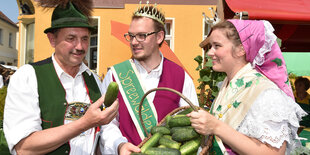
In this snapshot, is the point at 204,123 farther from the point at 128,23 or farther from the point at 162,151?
the point at 128,23

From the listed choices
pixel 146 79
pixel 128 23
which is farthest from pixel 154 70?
pixel 128 23

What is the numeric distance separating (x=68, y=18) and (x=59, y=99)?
2.35 feet

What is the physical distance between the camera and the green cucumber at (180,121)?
205 centimetres

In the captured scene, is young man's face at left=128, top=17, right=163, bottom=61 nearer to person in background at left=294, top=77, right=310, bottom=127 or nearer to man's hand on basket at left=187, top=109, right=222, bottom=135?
man's hand on basket at left=187, top=109, right=222, bottom=135

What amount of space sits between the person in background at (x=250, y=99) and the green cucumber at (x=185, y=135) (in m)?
0.18

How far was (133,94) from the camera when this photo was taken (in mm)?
2883

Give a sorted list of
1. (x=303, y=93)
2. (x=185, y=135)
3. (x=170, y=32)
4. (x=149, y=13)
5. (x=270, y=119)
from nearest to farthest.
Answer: (x=270, y=119) → (x=185, y=135) → (x=149, y=13) → (x=303, y=93) → (x=170, y=32)

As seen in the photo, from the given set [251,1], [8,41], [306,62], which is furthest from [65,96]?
[8,41]

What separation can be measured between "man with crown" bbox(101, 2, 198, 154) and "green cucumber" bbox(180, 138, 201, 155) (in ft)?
2.67

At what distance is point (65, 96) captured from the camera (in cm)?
206

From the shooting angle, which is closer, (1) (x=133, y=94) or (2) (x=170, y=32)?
(1) (x=133, y=94)

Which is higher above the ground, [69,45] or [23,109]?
[69,45]

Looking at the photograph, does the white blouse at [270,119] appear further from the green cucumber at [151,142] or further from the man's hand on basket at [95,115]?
the man's hand on basket at [95,115]

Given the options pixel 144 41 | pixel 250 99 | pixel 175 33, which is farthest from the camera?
pixel 175 33
